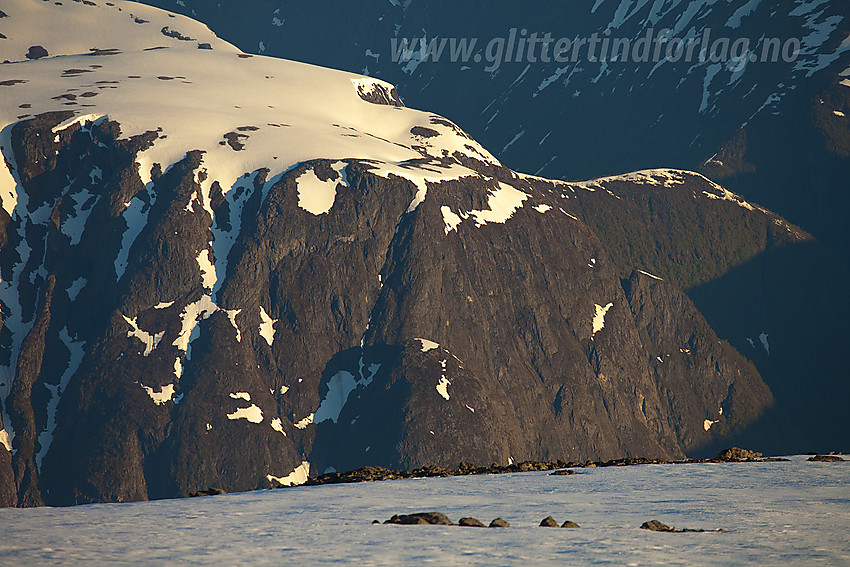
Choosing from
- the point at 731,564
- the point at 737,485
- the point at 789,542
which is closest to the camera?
the point at 731,564

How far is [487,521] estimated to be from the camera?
42.2 m

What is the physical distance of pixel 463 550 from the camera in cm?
3672

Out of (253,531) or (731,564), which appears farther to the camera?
(253,531)

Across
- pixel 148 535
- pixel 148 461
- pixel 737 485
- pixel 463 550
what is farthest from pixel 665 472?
pixel 148 461

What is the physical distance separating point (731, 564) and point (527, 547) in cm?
659

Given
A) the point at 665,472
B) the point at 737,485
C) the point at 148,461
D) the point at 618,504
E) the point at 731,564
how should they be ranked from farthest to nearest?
the point at 148,461 < the point at 665,472 < the point at 737,485 < the point at 618,504 < the point at 731,564

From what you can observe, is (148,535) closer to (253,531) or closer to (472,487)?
(253,531)

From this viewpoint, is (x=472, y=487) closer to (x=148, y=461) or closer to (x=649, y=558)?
(x=649, y=558)

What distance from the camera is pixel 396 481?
186 ft

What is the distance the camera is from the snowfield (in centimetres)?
3625

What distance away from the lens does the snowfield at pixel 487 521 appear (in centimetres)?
3625

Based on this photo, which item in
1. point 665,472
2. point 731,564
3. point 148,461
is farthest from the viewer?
point 148,461

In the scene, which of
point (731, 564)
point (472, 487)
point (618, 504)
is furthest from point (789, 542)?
point (472, 487)

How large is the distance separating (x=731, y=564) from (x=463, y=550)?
337 inches
